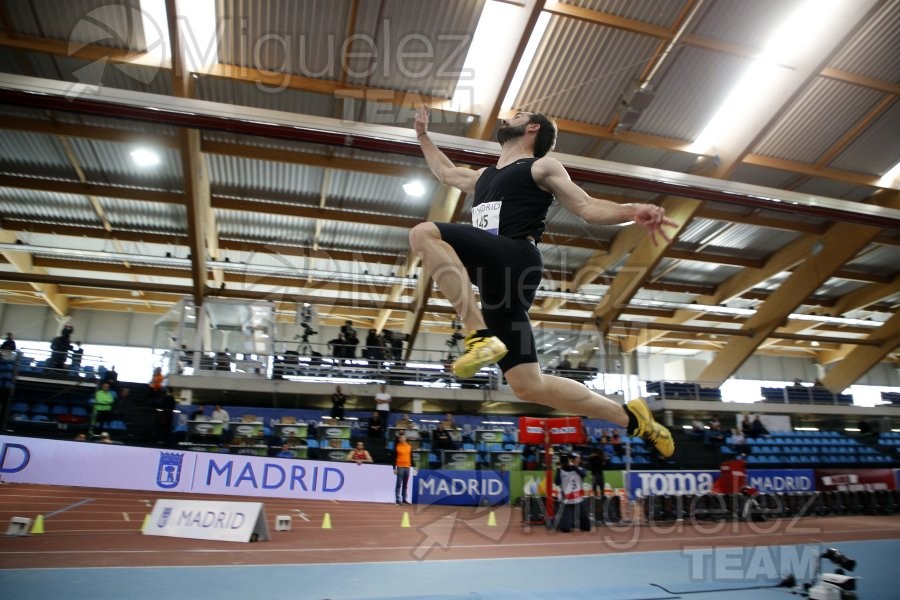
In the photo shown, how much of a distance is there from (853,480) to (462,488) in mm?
11131

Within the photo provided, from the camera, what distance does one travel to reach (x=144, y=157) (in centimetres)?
1358

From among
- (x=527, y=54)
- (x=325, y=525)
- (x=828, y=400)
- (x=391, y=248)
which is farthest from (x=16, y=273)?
(x=828, y=400)

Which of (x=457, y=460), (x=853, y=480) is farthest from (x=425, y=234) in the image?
(x=853, y=480)

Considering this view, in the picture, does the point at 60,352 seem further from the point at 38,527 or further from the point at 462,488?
the point at 462,488

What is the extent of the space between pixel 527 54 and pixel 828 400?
18793 mm

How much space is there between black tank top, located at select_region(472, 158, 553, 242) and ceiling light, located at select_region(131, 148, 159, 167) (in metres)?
13.1

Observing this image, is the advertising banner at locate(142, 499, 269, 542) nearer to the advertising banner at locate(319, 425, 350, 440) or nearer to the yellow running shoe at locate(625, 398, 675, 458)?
the yellow running shoe at locate(625, 398, 675, 458)

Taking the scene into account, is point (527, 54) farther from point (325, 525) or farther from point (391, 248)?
point (325, 525)

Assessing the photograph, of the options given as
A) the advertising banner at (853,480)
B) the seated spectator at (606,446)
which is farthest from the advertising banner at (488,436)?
the advertising banner at (853,480)

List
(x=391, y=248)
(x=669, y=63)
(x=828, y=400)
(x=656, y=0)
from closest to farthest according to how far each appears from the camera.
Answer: (x=656, y=0) < (x=669, y=63) < (x=391, y=248) < (x=828, y=400)

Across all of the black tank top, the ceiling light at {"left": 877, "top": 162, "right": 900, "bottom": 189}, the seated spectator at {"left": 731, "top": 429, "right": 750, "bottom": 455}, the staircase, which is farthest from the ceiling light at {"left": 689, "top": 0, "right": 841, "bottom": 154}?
the black tank top

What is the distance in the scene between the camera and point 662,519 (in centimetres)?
1039

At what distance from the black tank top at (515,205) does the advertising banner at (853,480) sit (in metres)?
16.7

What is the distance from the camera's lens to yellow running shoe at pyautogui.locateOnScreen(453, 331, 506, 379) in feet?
7.79
